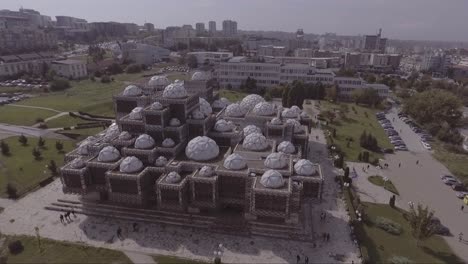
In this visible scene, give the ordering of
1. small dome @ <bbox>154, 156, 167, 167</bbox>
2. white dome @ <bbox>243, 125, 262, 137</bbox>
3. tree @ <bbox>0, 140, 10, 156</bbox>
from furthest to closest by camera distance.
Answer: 1. tree @ <bbox>0, 140, 10, 156</bbox>
2. white dome @ <bbox>243, 125, 262, 137</bbox>
3. small dome @ <bbox>154, 156, 167, 167</bbox>

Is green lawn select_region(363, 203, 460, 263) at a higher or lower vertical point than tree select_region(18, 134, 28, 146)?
lower

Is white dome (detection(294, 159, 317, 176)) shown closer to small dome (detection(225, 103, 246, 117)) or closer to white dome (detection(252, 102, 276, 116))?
white dome (detection(252, 102, 276, 116))

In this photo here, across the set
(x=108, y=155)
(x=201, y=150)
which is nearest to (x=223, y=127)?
(x=201, y=150)

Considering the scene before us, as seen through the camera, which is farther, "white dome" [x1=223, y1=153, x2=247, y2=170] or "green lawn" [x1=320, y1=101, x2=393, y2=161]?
"green lawn" [x1=320, y1=101, x2=393, y2=161]

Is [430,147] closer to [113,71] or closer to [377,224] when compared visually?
[377,224]

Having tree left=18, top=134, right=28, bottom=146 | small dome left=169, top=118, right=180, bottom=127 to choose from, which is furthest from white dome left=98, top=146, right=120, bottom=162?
tree left=18, top=134, right=28, bottom=146
